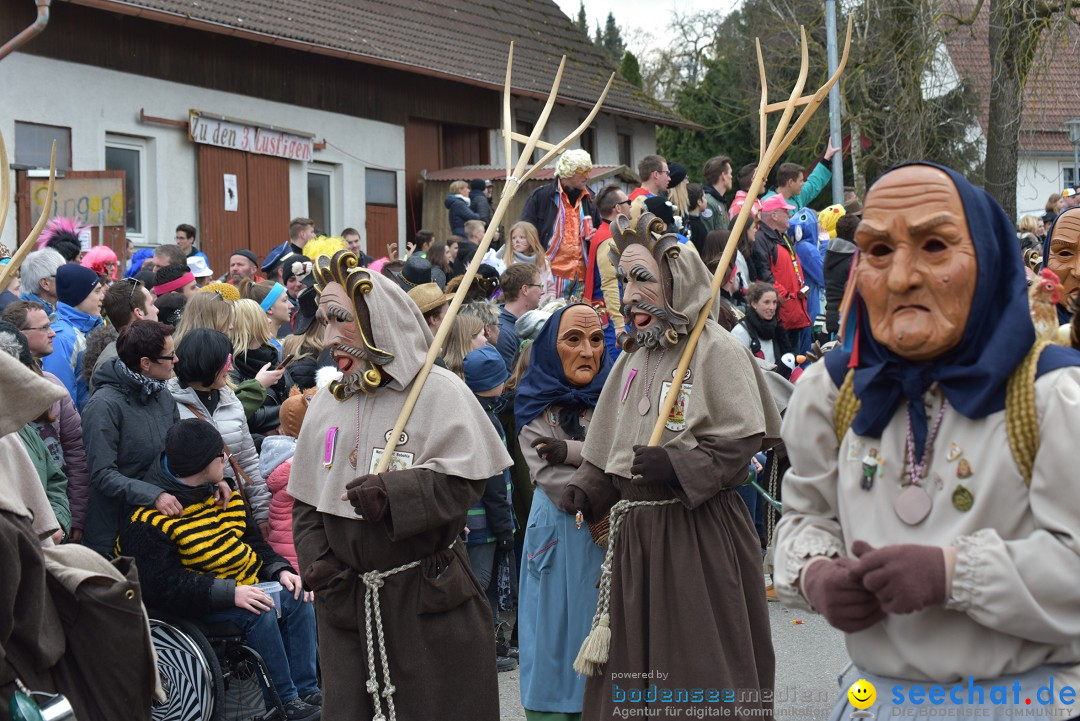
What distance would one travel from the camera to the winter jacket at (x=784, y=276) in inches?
435

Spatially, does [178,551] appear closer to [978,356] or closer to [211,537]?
[211,537]

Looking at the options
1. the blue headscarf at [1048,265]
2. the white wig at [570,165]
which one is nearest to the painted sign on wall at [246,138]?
the white wig at [570,165]

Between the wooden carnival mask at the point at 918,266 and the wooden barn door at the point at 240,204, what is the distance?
15171 mm

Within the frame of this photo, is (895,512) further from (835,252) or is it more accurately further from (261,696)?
(835,252)

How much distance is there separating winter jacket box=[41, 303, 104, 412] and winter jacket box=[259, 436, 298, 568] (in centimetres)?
110

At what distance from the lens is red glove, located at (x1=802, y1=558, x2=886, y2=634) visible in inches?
110

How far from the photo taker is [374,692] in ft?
15.6

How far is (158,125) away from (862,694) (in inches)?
599

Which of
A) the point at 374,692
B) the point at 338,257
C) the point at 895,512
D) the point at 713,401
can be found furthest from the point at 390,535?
the point at 895,512

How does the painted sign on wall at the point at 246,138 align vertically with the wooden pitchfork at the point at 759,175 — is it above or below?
above

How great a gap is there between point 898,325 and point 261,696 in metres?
4.09

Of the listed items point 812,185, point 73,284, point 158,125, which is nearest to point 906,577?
point 73,284

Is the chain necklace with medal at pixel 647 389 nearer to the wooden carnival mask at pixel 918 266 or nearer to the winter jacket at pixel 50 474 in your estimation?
the wooden carnival mask at pixel 918 266

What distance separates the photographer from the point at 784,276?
1123cm
